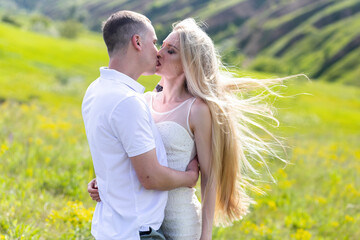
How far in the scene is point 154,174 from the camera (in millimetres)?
2406

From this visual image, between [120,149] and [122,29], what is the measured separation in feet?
2.44

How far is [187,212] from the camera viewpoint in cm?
288

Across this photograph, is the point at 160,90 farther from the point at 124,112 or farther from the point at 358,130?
the point at 358,130

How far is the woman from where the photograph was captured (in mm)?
2850

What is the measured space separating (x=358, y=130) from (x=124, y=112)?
90.1ft

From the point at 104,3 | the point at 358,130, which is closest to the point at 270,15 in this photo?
the point at 104,3

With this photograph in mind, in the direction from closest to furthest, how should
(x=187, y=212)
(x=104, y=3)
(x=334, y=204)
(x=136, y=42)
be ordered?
(x=136, y=42)
(x=187, y=212)
(x=334, y=204)
(x=104, y=3)

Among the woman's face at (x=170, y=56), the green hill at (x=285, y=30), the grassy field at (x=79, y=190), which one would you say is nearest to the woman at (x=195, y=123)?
the woman's face at (x=170, y=56)

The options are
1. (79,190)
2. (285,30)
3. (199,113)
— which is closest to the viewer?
(199,113)

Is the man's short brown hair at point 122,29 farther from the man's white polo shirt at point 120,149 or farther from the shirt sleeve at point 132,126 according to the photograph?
the shirt sleeve at point 132,126

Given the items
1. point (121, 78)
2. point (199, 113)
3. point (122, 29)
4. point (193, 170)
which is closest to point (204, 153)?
point (193, 170)

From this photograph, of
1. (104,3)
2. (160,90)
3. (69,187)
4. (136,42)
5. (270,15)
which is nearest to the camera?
(136,42)

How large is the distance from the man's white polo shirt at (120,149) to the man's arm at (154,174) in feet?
0.18

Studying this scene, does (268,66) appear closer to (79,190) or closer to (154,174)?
(79,190)
